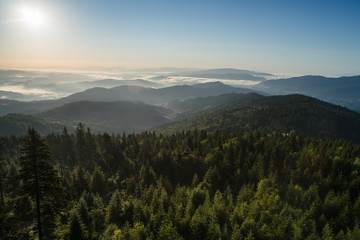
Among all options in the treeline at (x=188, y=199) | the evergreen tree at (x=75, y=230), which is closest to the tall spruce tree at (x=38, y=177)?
the treeline at (x=188, y=199)

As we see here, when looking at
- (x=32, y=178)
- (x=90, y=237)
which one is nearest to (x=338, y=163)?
(x=90, y=237)

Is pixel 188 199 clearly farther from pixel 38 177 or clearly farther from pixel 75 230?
pixel 38 177

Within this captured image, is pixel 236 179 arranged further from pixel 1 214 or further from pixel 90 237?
pixel 1 214

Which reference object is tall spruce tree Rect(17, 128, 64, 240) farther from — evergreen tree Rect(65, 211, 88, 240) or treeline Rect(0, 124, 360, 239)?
evergreen tree Rect(65, 211, 88, 240)

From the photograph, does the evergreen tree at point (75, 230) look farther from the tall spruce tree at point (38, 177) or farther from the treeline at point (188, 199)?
the tall spruce tree at point (38, 177)

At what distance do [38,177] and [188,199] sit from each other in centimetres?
2817

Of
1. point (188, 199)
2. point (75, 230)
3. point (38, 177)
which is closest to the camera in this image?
point (38, 177)

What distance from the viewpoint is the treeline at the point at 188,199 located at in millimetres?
28531

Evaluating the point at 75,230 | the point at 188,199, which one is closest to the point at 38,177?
the point at 75,230

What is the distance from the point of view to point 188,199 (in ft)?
138

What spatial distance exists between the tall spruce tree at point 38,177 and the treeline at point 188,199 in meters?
0.17

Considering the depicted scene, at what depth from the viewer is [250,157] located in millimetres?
69000

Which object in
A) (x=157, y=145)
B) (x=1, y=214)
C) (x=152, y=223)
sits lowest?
(x=157, y=145)

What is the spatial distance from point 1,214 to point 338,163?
72.8 metres
